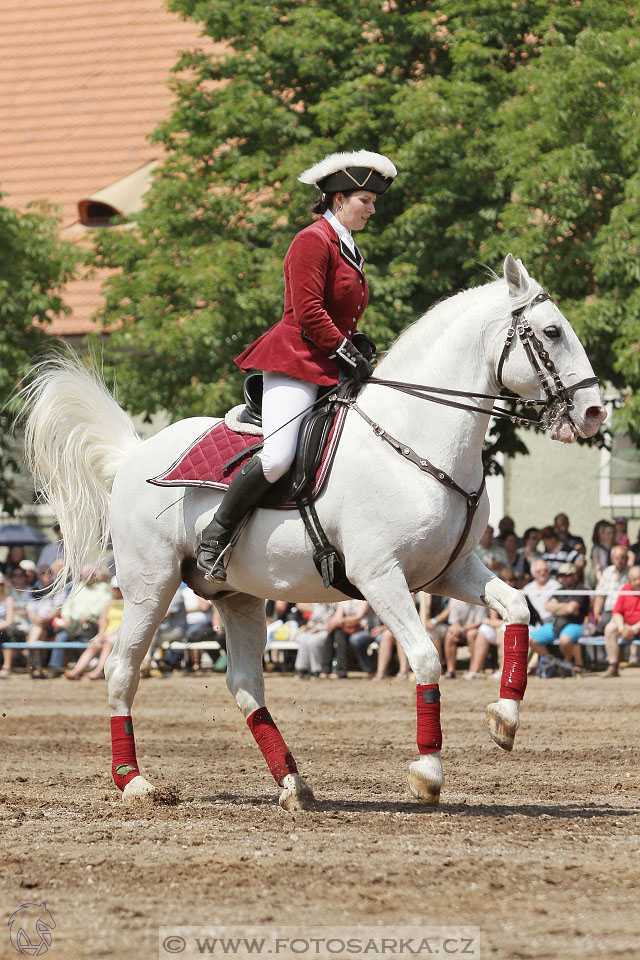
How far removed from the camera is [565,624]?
1712 centimetres

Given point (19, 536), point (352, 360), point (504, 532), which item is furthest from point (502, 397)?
point (19, 536)

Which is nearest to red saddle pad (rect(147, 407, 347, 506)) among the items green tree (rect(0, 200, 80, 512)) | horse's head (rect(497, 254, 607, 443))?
horse's head (rect(497, 254, 607, 443))

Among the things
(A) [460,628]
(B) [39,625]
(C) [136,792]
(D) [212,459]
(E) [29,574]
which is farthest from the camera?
(E) [29,574]

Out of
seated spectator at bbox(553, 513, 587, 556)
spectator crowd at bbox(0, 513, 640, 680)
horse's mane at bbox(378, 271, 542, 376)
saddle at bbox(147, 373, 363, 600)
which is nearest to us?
horse's mane at bbox(378, 271, 542, 376)

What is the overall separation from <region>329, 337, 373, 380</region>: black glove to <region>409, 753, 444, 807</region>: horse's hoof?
1.96m

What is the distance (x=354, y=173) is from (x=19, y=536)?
18517mm

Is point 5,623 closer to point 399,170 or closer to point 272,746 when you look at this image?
point 399,170

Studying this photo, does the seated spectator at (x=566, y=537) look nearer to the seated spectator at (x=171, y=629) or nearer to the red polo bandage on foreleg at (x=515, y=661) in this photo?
the seated spectator at (x=171, y=629)

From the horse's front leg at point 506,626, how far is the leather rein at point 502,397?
130 millimetres

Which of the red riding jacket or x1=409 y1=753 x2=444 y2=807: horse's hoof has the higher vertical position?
the red riding jacket

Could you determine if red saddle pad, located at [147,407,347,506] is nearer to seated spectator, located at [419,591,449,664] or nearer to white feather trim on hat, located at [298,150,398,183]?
white feather trim on hat, located at [298,150,398,183]

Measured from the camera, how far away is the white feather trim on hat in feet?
23.6

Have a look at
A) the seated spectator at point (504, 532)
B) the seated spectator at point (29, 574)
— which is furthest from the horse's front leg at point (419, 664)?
the seated spectator at point (29, 574)

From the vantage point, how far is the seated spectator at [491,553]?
1748cm
